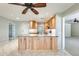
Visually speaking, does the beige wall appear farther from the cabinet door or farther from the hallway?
the hallway

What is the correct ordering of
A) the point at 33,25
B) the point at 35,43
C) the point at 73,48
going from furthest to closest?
1. the point at 33,25
2. the point at 73,48
3. the point at 35,43

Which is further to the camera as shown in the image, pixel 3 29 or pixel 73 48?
pixel 3 29

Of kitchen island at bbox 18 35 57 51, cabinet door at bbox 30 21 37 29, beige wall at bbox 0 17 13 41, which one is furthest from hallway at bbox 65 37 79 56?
beige wall at bbox 0 17 13 41

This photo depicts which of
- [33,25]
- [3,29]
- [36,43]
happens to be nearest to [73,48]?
[36,43]

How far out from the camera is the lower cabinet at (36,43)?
5.67 meters

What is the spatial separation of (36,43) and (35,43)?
0.04 metres

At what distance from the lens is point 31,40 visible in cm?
571

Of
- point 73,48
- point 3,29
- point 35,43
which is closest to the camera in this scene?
point 35,43

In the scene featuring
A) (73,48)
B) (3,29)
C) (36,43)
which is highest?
(3,29)

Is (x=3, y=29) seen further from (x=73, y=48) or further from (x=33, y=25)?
(x=73, y=48)

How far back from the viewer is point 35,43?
5719mm

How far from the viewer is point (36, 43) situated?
5.72 meters

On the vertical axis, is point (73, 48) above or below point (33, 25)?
below

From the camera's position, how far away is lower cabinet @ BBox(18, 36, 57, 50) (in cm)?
567
